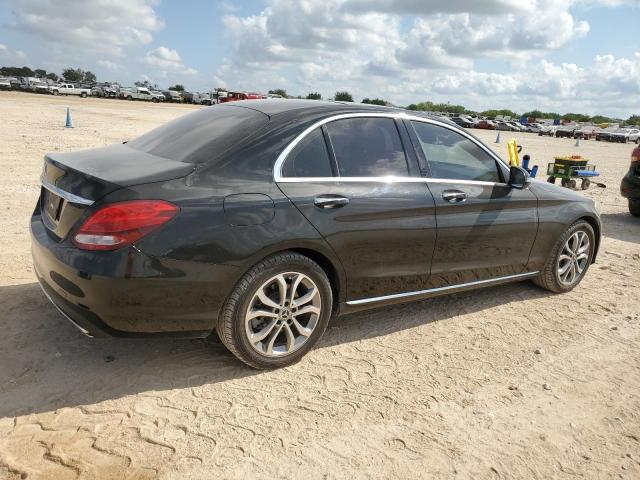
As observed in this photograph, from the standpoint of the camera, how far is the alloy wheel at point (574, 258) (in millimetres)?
5289

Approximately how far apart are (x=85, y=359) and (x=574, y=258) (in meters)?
4.48

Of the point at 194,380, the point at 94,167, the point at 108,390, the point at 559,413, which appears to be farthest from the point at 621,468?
the point at 94,167

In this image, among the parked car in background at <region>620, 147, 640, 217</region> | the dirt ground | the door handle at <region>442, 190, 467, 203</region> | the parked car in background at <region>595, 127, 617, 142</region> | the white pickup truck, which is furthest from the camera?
the parked car in background at <region>595, 127, 617, 142</region>

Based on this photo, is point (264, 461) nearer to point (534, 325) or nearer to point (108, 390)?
point (108, 390)

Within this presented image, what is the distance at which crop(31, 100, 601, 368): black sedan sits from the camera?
295 centimetres

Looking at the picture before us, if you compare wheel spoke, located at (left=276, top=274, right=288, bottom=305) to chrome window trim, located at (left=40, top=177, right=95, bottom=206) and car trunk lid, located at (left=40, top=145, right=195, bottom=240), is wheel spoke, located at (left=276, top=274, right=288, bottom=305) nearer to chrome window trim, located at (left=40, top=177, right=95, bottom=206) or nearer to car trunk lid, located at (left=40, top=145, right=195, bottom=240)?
car trunk lid, located at (left=40, top=145, right=195, bottom=240)

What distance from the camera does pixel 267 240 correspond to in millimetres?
3201

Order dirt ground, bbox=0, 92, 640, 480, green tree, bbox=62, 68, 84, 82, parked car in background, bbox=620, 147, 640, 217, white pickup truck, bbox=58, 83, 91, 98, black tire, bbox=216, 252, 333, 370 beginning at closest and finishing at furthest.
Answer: dirt ground, bbox=0, 92, 640, 480 < black tire, bbox=216, 252, 333, 370 < parked car in background, bbox=620, 147, 640, 217 < white pickup truck, bbox=58, 83, 91, 98 < green tree, bbox=62, 68, 84, 82

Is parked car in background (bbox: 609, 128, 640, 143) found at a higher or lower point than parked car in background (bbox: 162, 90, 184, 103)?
higher

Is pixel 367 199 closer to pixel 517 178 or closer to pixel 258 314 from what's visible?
pixel 258 314

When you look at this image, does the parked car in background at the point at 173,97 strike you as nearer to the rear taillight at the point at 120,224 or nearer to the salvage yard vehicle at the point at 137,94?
the salvage yard vehicle at the point at 137,94

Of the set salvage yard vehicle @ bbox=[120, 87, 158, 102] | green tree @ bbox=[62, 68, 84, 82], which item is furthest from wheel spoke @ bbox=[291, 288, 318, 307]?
green tree @ bbox=[62, 68, 84, 82]

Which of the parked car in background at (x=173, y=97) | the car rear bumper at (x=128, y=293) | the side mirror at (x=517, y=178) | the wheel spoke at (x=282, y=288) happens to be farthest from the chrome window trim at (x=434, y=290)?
the parked car in background at (x=173, y=97)

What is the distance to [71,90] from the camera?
56.2 metres
